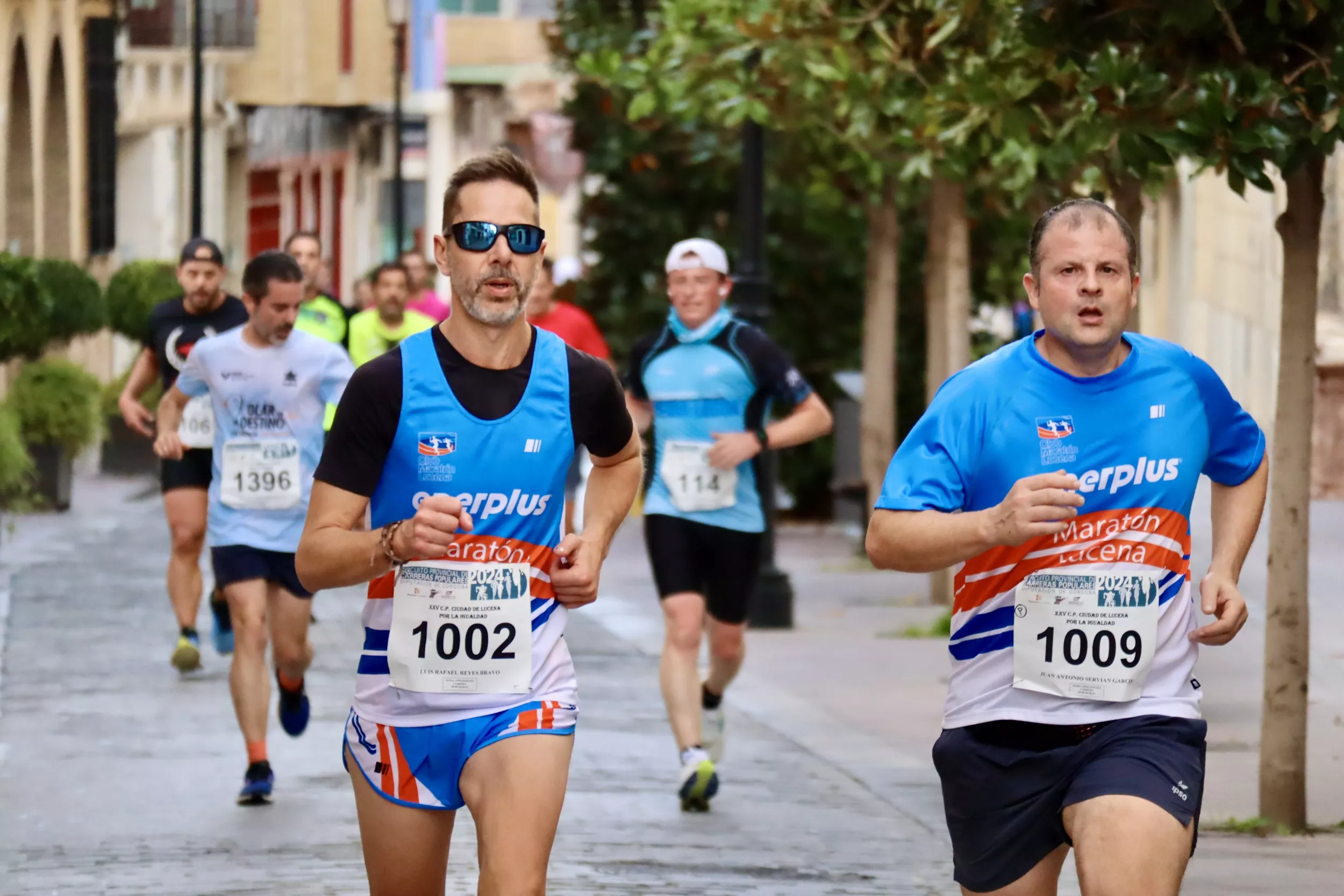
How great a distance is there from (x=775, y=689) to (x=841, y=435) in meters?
10.4

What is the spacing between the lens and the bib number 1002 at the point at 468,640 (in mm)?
5262

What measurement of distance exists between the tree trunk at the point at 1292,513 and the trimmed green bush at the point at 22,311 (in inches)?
537

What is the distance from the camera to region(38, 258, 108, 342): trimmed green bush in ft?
71.3

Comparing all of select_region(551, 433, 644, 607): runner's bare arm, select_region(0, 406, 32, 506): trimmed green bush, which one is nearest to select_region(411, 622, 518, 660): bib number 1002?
select_region(551, 433, 644, 607): runner's bare arm

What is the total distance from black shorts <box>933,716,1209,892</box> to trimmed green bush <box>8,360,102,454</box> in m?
17.3

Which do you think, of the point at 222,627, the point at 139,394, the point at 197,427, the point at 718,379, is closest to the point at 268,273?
the point at 718,379

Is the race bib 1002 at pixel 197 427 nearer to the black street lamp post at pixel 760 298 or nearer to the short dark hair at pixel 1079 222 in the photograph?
the black street lamp post at pixel 760 298

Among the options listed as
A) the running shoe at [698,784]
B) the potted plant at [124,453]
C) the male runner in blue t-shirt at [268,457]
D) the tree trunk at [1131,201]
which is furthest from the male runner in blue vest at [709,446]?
the potted plant at [124,453]

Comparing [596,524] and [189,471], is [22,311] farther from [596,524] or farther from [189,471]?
[596,524]

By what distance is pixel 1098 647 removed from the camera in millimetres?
5090

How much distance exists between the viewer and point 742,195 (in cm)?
1611

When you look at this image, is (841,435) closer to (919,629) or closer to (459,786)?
(919,629)

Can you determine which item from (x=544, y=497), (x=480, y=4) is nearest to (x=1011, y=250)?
(x=544, y=497)

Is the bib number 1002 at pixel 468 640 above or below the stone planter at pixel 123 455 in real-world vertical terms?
above
